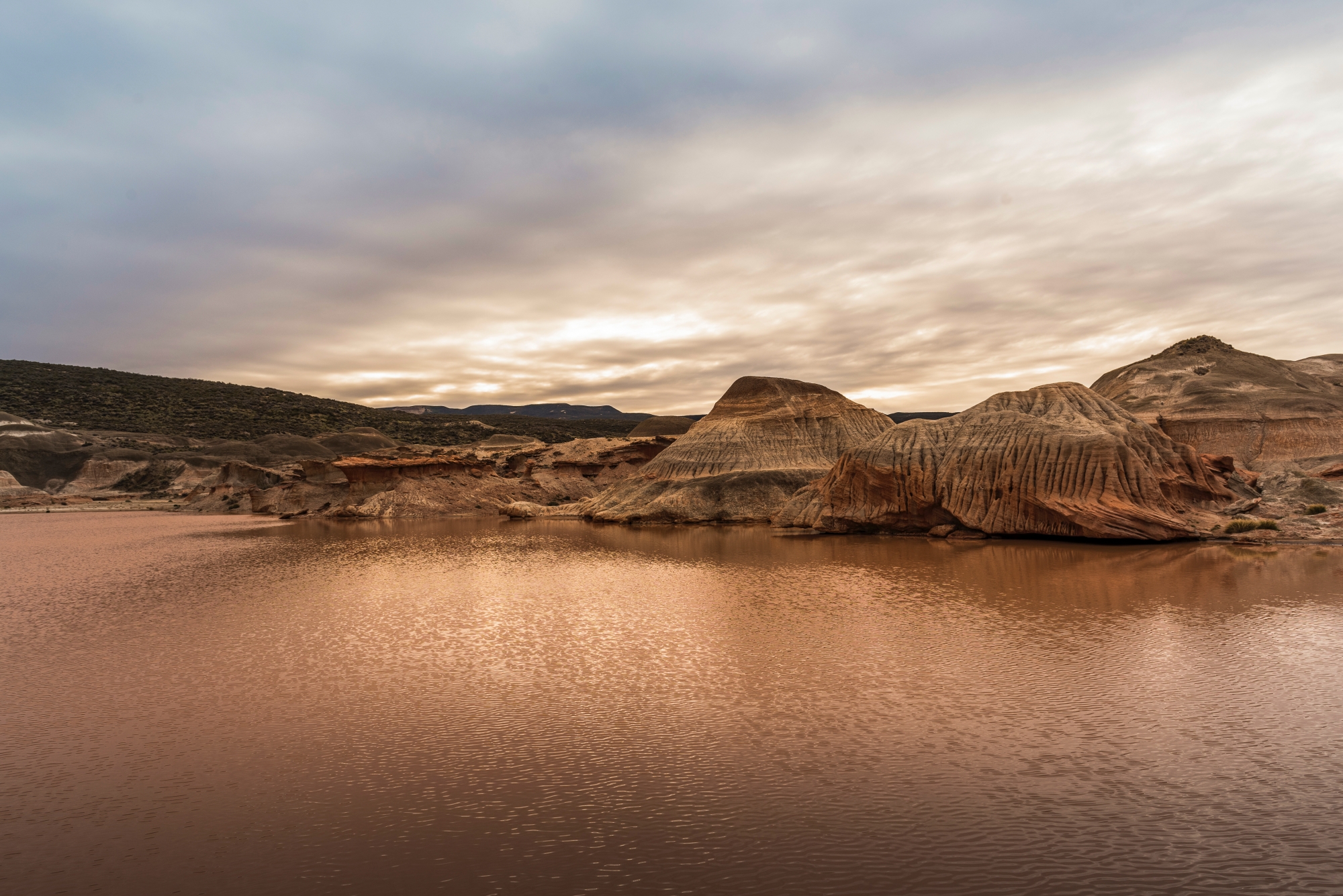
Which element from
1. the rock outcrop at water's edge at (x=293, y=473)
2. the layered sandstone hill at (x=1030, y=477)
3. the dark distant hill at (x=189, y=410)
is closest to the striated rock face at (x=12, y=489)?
the rock outcrop at water's edge at (x=293, y=473)

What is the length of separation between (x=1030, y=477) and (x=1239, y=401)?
28.0 meters

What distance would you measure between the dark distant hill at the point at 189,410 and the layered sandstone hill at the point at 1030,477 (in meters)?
69.2

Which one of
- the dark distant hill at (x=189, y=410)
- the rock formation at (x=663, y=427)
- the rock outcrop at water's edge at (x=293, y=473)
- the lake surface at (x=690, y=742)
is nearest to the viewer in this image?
the lake surface at (x=690, y=742)

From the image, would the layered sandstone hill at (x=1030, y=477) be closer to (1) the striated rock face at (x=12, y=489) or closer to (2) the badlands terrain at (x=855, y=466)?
(2) the badlands terrain at (x=855, y=466)

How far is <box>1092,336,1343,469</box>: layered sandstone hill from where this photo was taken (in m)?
44.1

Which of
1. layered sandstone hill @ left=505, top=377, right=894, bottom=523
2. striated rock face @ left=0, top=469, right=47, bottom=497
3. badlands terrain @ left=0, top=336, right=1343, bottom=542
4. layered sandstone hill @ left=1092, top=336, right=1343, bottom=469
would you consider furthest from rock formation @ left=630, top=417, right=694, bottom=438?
striated rock face @ left=0, top=469, right=47, bottom=497

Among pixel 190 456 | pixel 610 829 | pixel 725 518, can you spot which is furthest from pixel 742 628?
pixel 190 456

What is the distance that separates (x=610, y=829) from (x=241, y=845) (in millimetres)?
3229

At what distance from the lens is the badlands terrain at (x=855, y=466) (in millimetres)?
29406

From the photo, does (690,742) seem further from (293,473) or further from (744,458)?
(293,473)

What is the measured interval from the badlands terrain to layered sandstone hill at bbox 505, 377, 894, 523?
0.14 m

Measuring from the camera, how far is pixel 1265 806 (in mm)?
6930

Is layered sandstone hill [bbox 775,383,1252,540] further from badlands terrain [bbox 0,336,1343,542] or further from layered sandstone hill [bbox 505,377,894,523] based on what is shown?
layered sandstone hill [bbox 505,377,894,523]

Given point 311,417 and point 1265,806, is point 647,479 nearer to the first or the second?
point 1265,806
